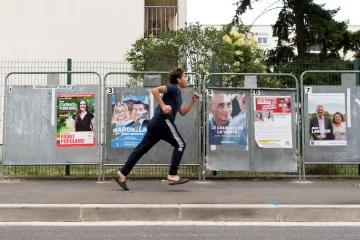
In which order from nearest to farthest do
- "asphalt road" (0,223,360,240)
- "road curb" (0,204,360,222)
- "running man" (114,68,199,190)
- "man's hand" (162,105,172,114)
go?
"asphalt road" (0,223,360,240), "road curb" (0,204,360,222), "man's hand" (162,105,172,114), "running man" (114,68,199,190)

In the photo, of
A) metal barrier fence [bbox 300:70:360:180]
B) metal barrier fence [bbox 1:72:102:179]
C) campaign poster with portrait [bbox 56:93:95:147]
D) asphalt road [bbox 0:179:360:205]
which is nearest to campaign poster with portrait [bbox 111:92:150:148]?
metal barrier fence [bbox 1:72:102:179]

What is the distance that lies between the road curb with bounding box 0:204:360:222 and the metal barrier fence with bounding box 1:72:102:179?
2.30 m

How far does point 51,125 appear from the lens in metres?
7.70

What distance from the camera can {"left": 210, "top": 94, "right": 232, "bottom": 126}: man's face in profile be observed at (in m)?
7.76

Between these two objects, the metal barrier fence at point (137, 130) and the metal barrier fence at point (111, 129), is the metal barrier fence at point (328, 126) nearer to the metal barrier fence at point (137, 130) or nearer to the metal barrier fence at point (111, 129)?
the metal barrier fence at point (111, 129)

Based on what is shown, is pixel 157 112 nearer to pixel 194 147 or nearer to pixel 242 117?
pixel 194 147

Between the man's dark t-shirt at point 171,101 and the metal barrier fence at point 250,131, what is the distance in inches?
45.5

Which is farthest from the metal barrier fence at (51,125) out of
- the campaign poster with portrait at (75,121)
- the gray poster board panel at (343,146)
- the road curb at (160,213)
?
the gray poster board panel at (343,146)

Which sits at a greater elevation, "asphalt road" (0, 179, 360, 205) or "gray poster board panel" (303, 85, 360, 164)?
"gray poster board panel" (303, 85, 360, 164)

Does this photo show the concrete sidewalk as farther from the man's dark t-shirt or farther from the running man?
the man's dark t-shirt

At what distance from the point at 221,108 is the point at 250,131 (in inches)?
27.3

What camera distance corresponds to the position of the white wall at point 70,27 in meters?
19.8

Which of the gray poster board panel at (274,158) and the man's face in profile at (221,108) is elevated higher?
the man's face in profile at (221,108)

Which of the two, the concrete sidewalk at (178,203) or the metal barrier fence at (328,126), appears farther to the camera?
the metal barrier fence at (328,126)
